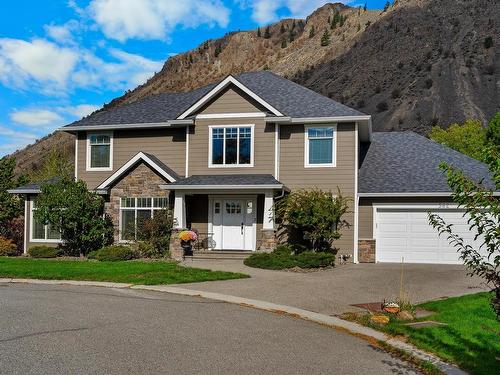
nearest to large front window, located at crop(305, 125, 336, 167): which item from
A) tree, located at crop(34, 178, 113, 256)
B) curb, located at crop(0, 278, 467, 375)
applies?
tree, located at crop(34, 178, 113, 256)

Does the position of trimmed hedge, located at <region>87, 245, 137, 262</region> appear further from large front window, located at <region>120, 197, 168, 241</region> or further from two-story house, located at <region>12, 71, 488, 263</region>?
two-story house, located at <region>12, 71, 488, 263</region>

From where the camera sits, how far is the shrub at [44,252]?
22656mm

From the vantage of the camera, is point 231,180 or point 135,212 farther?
point 135,212

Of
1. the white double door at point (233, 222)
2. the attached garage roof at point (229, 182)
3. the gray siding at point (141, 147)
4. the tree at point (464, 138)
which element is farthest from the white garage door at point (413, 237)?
the tree at point (464, 138)

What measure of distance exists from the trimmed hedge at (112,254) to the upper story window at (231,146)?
484 centimetres

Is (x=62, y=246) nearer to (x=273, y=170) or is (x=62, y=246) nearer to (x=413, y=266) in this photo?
(x=273, y=170)

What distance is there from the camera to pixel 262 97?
22.4 meters

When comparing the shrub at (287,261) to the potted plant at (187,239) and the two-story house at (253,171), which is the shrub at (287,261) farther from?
the potted plant at (187,239)

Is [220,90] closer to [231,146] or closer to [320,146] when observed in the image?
[231,146]

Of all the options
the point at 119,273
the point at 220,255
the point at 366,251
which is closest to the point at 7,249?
the point at 220,255

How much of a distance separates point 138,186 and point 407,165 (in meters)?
11.4

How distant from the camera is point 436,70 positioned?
72.9 m

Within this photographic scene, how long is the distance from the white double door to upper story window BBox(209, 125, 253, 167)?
4.84 ft

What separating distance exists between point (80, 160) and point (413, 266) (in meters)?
14.9
